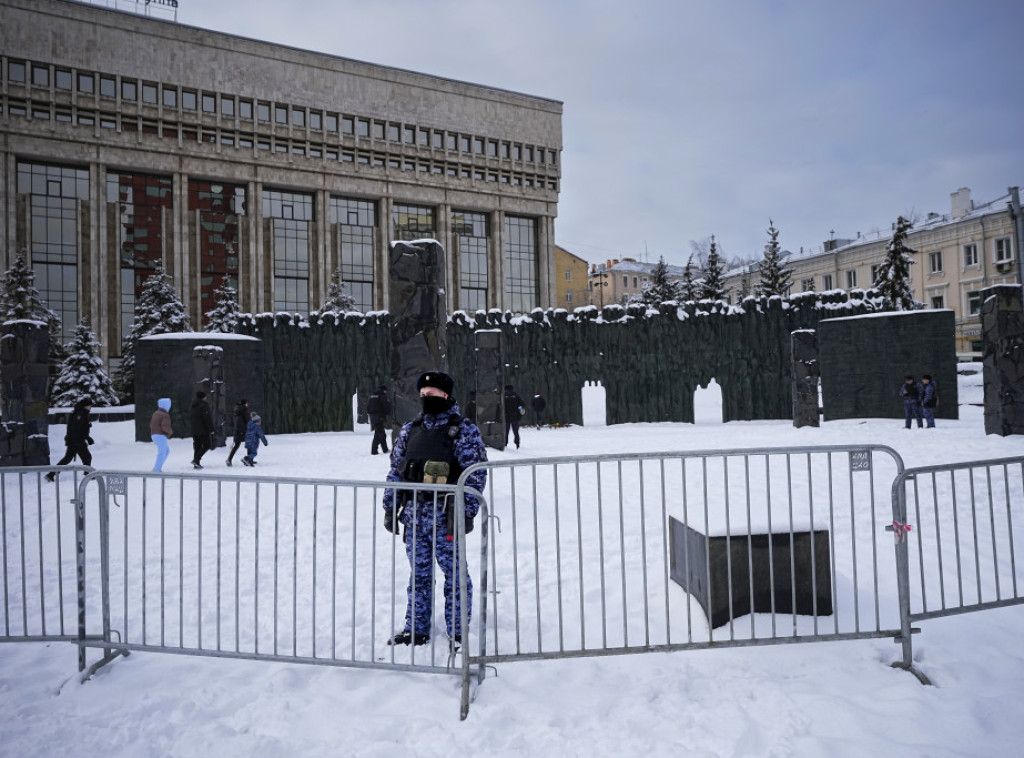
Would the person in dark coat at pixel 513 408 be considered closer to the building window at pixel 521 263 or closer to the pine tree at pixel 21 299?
the pine tree at pixel 21 299

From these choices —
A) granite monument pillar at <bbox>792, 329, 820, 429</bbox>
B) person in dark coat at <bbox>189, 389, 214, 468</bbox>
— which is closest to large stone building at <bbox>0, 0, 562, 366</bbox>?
person in dark coat at <bbox>189, 389, 214, 468</bbox>

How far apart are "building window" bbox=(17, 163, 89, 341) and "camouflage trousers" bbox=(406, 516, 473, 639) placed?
48.3 m

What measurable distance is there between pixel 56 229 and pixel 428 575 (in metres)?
50.2

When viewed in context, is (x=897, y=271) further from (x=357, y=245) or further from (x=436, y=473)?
(x=436, y=473)

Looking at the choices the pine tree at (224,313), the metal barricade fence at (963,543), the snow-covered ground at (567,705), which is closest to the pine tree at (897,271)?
the metal barricade fence at (963,543)

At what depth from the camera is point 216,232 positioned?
155 feet

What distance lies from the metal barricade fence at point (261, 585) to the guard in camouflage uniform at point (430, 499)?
0.09m

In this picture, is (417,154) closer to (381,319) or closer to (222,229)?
(222,229)

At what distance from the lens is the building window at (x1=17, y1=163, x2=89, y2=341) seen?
42719 millimetres

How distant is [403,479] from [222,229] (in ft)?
161

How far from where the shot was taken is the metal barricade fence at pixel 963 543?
3.90m

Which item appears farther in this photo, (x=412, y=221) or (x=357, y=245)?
(x=412, y=221)

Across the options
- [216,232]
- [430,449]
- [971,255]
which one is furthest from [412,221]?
[430,449]

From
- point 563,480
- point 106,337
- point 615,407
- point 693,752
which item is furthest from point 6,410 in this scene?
point 106,337
